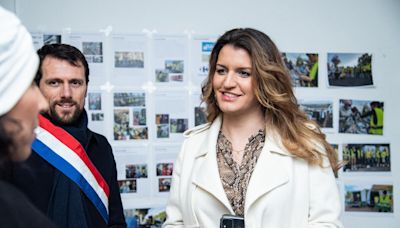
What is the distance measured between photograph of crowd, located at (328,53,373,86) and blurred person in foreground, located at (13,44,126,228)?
1176mm

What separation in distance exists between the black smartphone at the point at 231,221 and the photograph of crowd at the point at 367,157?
967 mm

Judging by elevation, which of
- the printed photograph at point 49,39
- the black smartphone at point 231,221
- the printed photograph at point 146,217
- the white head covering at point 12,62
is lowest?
the printed photograph at point 146,217

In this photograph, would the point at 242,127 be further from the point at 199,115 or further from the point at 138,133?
the point at 138,133

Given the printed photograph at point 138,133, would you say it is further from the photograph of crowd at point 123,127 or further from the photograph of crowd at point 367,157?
the photograph of crowd at point 367,157

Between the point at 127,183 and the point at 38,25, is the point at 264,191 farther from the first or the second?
the point at 38,25

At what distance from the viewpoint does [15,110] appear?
0.59 meters

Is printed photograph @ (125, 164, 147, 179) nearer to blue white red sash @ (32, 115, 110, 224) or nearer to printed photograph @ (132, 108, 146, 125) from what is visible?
printed photograph @ (132, 108, 146, 125)

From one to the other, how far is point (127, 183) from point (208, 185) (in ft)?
2.19

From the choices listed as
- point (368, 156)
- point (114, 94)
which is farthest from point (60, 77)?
point (368, 156)

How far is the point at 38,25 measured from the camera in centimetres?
169

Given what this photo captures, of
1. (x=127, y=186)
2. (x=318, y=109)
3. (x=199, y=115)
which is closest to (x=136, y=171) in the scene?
(x=127, y=186)

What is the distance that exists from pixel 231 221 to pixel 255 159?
0.25 metres

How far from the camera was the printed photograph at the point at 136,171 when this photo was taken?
1.79m

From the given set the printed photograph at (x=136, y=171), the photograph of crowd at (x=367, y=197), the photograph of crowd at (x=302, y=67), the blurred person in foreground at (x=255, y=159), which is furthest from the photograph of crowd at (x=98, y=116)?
the photograph of crowd at (x=367, y=197)
